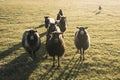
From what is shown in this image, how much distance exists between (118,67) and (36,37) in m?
5.99

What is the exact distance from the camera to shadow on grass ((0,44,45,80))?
13.5 metres

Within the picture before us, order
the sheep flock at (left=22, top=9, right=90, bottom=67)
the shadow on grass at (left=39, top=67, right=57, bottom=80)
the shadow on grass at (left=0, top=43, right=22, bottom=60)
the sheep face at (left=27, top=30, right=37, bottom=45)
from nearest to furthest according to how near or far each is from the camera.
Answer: the shadow on grass at (left=39, top=67, right=57, bottom=80), the sheep flock at (left=22, top=9, right=90, bottom=67), the sheep face at (left=27, top=30, right=37, bottom=45), the shadow on grass at (left=0, top=43, right=22, bottom=60)

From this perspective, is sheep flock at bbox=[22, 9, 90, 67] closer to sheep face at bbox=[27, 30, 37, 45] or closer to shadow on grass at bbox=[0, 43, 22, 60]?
sheep face at bbox=[27, 30, 37, 45]

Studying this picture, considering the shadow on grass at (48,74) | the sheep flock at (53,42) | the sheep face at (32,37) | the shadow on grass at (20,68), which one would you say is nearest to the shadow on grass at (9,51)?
the shadow on grass at (20,68)

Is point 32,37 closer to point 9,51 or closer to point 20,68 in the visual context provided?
point 20,68

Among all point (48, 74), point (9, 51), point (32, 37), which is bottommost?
point (48, 74)

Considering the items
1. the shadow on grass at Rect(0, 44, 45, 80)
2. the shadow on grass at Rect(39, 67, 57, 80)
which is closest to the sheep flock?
the shadow on grass at Rect(0, 44, 45, 80)

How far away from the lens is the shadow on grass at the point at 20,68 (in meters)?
13.5

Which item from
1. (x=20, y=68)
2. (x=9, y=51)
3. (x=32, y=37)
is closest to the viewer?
(x=20, y=68)

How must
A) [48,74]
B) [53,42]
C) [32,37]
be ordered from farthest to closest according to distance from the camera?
[32,37] < [53,42] < [48,74]

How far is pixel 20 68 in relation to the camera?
47.8 feet

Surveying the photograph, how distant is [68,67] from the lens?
1487 centimetres

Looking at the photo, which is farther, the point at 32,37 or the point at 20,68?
the point at 32,37

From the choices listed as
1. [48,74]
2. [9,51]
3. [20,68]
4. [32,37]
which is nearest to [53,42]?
[32,37]
